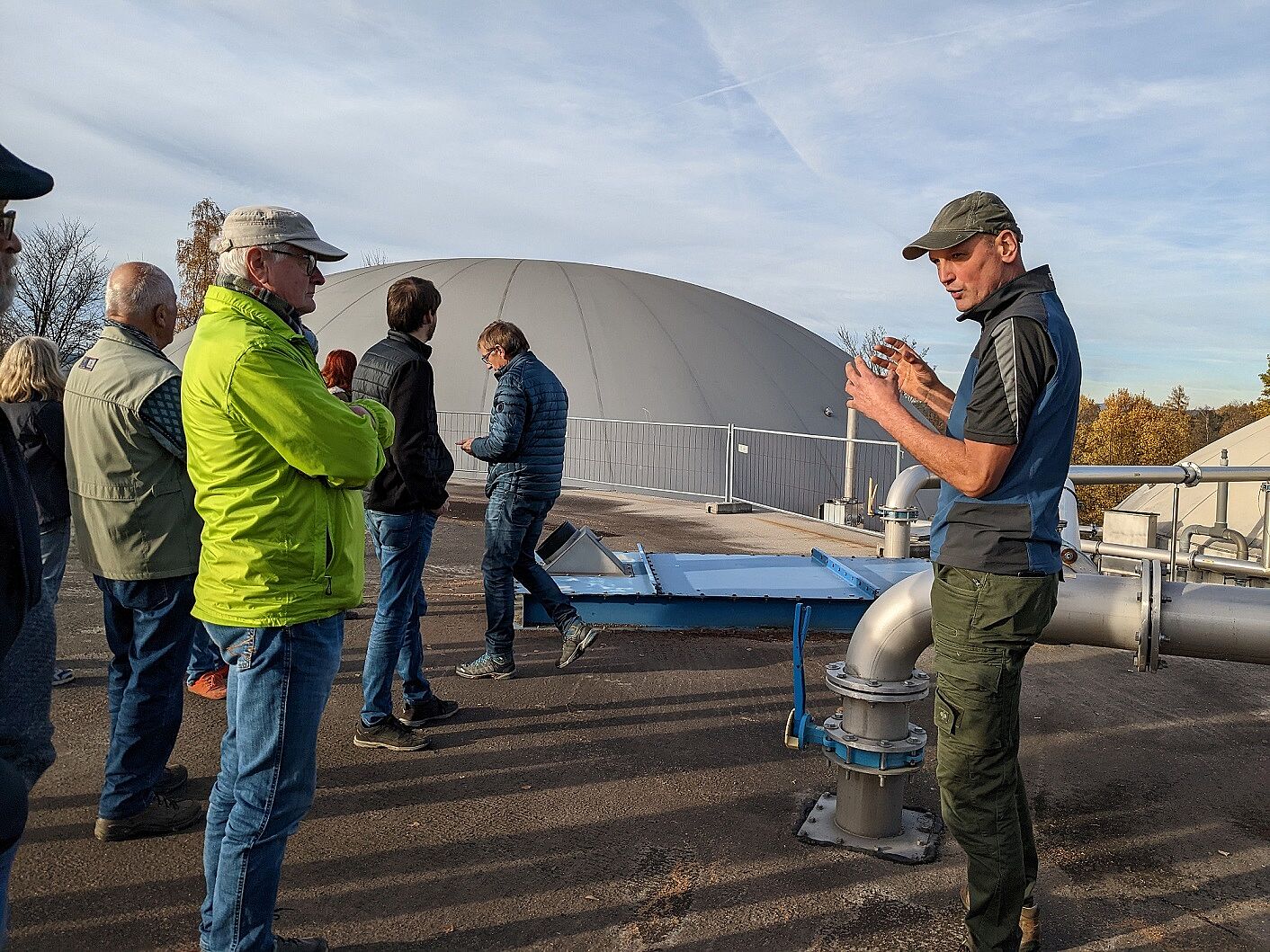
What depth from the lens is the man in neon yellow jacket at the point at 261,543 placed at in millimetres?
2416

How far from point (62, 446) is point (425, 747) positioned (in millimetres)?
2237

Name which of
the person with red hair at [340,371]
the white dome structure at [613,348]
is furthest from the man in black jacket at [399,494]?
the white dome structure at [613,348]

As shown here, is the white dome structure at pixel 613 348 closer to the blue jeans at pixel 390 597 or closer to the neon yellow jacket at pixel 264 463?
the blue jeans at pixel 390 597

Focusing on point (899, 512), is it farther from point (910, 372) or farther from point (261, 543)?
point (261, 543)

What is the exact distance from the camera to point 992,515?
8.63 feet

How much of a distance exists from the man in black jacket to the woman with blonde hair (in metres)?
1.42

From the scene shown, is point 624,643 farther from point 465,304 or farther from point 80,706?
point 465,304

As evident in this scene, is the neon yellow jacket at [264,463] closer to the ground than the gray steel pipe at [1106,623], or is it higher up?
higher up

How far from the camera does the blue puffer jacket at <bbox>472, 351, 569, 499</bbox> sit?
5.30 metres

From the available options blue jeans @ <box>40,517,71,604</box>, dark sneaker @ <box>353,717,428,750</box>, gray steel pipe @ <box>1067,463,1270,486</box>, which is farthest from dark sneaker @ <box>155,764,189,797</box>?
gray steel pipe @ <box>1067,463,1270,486</box>

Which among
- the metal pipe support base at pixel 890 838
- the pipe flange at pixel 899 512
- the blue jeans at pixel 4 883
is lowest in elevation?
the metal pipe support base at pixel 890 838

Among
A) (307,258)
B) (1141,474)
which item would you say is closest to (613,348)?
(1141,474)

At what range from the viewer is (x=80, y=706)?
494cm

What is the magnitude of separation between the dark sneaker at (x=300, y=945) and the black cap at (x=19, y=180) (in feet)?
7.01
